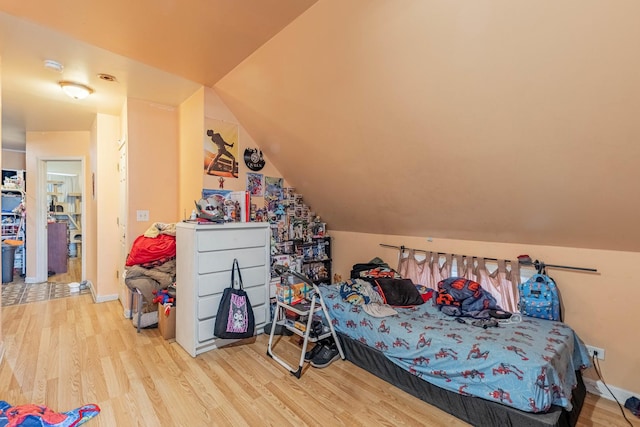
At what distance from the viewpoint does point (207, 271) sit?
8.49 feet

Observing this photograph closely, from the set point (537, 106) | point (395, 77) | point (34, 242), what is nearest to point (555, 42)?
point (537, 106)

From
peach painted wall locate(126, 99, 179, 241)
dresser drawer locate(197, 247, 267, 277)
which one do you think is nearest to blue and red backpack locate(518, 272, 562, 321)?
dresser drawer locate(197, 247, 267, 277)

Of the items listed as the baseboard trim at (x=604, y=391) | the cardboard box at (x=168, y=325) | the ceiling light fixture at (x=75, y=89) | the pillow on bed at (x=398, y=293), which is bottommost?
the baseboard trim at (x=604, y=391)

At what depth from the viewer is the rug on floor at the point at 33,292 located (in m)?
3.97

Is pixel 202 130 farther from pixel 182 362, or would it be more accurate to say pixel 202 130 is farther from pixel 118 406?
pixel 118 406

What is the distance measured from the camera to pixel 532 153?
1856 millimetres

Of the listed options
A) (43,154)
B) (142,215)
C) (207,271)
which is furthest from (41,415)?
(43,154)

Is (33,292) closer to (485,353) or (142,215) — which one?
(142,215)

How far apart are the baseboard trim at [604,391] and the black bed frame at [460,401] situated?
0.14 m

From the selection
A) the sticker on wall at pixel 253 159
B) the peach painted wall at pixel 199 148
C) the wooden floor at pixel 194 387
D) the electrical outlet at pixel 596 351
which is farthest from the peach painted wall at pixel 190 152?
the electrical outlet at pixel 596 351

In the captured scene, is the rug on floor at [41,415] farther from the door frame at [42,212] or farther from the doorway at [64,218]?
the doorway at [64,218]

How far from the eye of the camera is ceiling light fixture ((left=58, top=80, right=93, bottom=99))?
9.54ft

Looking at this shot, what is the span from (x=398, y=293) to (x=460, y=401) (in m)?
0.99

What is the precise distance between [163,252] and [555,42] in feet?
11.4
